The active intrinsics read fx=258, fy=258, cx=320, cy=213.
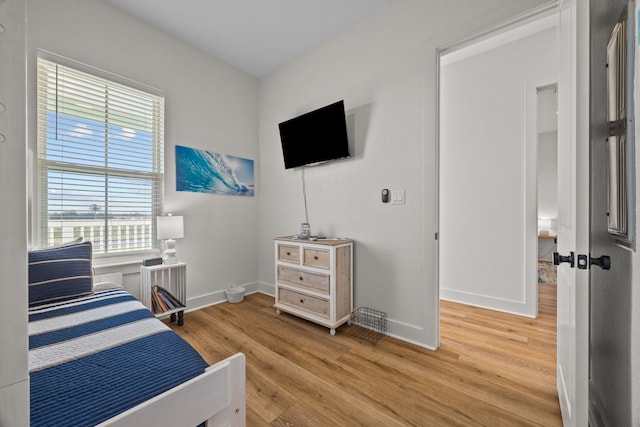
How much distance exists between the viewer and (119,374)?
95 cm

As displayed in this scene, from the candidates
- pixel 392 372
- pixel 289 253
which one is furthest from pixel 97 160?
pixel 392 372

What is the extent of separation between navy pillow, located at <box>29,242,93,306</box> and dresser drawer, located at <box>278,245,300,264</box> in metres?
1.52

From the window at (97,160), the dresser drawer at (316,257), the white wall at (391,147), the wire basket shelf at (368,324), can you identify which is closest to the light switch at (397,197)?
the white wall at (391,147)

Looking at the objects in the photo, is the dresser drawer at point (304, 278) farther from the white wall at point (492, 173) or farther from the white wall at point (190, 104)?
the white wall at point (492, 173)

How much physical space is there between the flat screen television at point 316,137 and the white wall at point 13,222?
7.44ft

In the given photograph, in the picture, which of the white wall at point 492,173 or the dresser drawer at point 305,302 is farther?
the white wall at point 492,173

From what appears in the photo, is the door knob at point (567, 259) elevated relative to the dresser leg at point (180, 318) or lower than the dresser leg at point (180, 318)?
elevated

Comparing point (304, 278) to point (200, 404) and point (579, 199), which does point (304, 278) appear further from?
point (579, 199)

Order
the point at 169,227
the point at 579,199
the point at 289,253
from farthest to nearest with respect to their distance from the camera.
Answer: the point at 289,253
the point at 169,227
the point at 579,199

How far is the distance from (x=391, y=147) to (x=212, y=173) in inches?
81.0

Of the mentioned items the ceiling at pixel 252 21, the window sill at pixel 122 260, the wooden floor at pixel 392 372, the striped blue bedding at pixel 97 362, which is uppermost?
the ceiling at pixel 252 21

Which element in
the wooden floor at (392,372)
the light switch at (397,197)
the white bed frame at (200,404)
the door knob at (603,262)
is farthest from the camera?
the light switch at (397,197)

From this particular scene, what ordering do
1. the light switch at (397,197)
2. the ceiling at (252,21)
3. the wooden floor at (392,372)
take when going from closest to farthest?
1. the wooden floor at (392,372)
2. the light switch at (397,197)
3. the ceiling at (252,21)

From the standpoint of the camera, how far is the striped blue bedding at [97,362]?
80 centimetres
